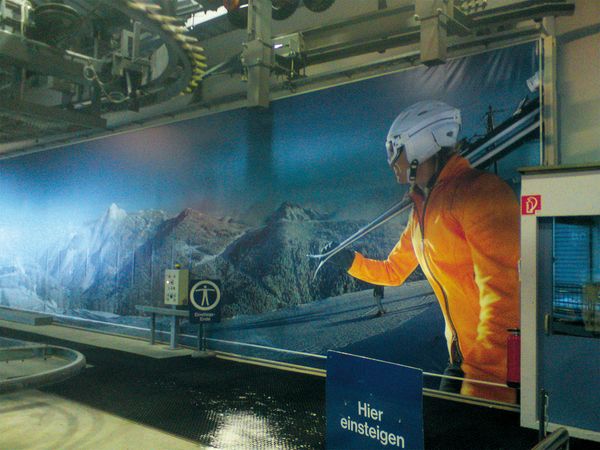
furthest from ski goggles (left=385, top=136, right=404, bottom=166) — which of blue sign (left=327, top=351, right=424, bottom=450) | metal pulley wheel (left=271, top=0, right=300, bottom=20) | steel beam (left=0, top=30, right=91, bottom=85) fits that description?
blue sign (left=327, top=351, right=424, bottom=450)

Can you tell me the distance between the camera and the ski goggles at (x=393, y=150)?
6164mm

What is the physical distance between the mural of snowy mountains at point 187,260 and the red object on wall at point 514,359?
5.68 feet

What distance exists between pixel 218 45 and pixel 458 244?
490cm

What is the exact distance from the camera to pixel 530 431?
4539 millimetres

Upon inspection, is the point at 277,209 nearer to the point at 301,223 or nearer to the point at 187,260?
the point at 301,223

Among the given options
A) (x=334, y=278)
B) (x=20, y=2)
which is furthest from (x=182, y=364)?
(x=20, y=2)

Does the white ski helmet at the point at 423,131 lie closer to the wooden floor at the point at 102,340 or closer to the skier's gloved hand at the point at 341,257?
the skier's gloved hand at the point at 341,257

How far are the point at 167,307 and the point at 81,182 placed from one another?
3.52 m

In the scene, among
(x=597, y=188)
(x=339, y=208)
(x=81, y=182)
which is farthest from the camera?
(x=81, y=182)

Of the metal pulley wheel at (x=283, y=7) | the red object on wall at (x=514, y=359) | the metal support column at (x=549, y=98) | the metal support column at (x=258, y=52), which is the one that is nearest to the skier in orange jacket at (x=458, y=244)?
the red object on wall at (x=514, y=359)

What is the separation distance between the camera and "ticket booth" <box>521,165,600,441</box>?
4.32m

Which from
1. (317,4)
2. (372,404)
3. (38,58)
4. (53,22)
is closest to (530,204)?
(372,404)

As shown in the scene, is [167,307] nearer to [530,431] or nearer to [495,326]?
[495,326]

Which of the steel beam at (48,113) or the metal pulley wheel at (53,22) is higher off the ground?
the metal pulley wheel at (53,22)
